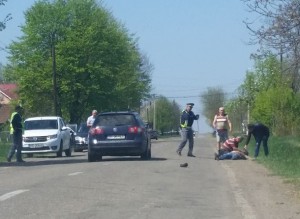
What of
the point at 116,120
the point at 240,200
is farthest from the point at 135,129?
the point at 240,200

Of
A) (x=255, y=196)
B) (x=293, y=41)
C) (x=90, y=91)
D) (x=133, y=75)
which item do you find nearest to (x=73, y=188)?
(x=255, y=196)

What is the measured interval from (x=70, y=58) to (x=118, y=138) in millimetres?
47695

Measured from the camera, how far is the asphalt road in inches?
531

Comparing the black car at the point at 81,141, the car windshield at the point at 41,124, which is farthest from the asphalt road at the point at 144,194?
the black car at the point at 81,141

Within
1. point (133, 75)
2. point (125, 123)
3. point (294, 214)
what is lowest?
point (294, 214)

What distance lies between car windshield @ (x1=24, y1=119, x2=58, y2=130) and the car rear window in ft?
27.2

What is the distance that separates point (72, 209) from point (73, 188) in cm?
344

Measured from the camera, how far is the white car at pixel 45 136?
36.8 metres

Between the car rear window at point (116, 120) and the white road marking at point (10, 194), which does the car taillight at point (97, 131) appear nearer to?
the car rear window at point (116, 120)

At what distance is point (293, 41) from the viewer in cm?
2255

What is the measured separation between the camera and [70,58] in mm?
76062

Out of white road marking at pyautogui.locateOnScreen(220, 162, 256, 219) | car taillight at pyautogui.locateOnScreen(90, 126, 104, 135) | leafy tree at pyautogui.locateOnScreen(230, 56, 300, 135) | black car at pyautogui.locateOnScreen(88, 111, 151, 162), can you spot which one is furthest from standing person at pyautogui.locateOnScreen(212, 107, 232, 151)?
leafy tree at pyautogui.locateOnScreen(230, 56, 300, 135)

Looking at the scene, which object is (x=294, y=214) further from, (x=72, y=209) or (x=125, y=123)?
(x=125, y=123)

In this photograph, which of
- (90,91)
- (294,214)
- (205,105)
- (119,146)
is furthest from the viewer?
(205,105)
